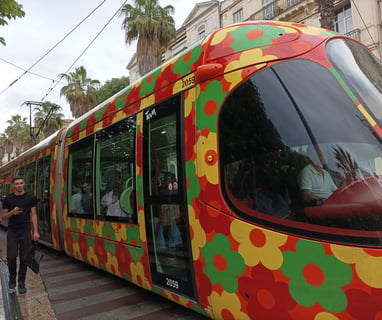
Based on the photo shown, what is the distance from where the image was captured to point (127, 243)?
14.8 ft

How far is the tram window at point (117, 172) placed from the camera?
14.7 ft

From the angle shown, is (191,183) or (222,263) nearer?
(222,263)

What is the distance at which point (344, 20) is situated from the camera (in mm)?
16828

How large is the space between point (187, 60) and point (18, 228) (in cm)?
404

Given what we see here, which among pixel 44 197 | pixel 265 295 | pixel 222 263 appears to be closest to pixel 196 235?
pixel 222 263

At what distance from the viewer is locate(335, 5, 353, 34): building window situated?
652 inches

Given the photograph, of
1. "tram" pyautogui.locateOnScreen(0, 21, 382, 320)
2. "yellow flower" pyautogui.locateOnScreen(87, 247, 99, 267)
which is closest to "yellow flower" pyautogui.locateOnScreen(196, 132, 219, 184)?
"tram" pyautogui.locateOnScreen(0, 21, 382, 320)

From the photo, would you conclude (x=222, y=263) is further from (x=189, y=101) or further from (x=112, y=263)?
(x=112, y=263)

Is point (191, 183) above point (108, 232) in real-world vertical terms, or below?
above

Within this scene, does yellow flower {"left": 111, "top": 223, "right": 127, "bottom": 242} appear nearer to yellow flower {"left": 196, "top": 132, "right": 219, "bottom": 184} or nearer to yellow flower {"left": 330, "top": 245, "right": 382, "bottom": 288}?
yellow flower {"left": 196, "top": 132, "right": 219, "bottom": 184}

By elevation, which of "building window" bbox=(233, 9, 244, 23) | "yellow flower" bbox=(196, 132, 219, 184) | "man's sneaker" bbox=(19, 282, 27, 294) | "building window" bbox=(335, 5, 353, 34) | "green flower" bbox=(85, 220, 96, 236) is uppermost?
"building window" bbox=(233, 9, 244, 23)

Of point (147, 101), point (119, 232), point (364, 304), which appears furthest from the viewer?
point (119, 232)

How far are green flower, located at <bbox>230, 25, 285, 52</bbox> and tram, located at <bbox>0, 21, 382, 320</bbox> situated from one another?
0.01 metres

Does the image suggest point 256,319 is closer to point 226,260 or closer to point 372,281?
point 226,260
